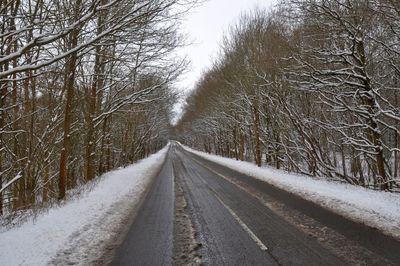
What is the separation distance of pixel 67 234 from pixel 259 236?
12.5 feet

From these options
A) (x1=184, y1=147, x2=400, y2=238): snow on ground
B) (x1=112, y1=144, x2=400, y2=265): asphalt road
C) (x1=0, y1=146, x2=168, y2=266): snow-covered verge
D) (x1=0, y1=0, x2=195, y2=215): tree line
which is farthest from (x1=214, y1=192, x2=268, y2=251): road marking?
(x1=0, y1=0, x2=195, y2=215): tree line

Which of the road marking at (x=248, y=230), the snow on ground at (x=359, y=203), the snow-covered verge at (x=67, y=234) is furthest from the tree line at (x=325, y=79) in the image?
the snow-covered verge at (x=67, y=234)

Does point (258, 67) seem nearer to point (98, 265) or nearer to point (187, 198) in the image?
point (187, 198)

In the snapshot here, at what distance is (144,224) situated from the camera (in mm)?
8125

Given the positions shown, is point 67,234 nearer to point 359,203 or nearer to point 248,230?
point 248,230

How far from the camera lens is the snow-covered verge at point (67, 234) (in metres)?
5.65

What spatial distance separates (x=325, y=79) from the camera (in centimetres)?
1365

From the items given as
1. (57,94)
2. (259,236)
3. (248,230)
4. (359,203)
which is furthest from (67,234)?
(57,94)

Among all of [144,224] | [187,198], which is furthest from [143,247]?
[187,198]

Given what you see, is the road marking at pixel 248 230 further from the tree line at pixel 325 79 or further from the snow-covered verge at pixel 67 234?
the tree line at pixel 325 79

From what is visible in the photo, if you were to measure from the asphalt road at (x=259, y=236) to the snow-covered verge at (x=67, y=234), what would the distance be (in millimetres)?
543

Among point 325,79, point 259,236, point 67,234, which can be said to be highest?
point 325,79

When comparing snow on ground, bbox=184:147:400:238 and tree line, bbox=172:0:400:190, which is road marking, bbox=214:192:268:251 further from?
tree line, bbox=172:0:400:190

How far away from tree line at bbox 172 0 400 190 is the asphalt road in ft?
16.9
